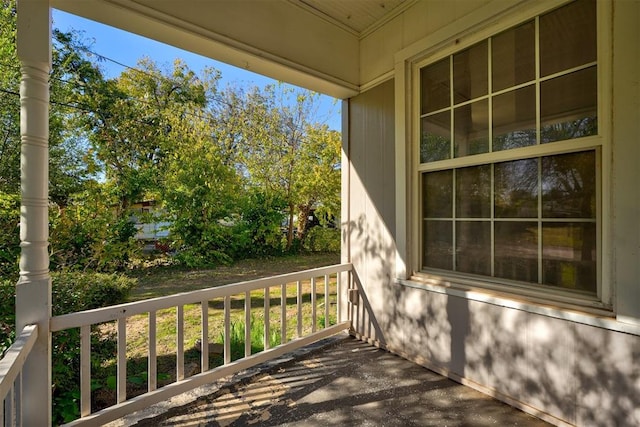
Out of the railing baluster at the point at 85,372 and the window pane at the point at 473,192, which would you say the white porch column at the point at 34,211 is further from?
the window pane at the point at 473,192

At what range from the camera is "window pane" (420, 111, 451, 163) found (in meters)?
2.27

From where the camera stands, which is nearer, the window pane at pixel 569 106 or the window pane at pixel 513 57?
the window pane at pixel 569 106

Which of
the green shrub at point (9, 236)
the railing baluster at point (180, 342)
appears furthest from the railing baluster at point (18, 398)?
the green shrub at point (9, 236)

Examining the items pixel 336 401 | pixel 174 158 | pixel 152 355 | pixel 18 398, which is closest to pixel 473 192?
pixel 336 401

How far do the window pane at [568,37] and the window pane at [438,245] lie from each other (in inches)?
44.8

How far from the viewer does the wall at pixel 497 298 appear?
1.42 metres

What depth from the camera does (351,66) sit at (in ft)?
9.37

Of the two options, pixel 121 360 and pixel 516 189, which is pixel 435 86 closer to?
pixel 516 189

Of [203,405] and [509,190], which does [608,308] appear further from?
[203,405]

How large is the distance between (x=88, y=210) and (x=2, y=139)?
35.9 inches

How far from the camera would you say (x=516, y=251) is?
1900mm

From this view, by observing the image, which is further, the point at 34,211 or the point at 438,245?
the point at 438,245

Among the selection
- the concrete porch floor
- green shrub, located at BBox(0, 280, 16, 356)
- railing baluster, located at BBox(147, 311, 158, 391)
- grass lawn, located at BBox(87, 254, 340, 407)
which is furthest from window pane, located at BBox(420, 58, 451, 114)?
green shrub, located at BBox(0, 280, 16, 356)

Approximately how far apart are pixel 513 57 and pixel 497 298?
1524mm
